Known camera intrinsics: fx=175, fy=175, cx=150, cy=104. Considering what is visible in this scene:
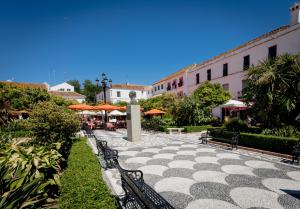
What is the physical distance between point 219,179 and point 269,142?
4.35 m

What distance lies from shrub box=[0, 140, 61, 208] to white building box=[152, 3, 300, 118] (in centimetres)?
1269

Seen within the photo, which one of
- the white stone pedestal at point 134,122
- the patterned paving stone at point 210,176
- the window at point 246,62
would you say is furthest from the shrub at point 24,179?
the window at point 246,62

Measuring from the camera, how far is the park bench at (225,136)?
29.3ft

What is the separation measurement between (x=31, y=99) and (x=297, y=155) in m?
22.8

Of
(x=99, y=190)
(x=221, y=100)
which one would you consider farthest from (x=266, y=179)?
(x=221, y=100)

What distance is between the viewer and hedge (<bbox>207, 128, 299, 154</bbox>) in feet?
23.5

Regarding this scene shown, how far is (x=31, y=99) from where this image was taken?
1941 cm

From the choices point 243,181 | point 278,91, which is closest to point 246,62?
point 278,91

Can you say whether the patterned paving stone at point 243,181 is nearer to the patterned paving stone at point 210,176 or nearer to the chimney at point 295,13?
the patterned paving stone at point 210,176

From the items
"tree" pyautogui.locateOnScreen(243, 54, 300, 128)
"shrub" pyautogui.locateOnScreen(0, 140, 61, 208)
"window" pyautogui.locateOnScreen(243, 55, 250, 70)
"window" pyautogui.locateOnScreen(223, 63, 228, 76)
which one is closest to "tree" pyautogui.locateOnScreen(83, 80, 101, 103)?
"window" pyautogui.locateOnScreen(223, 63, 228, 76)

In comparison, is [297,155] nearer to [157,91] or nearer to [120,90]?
[157,91]

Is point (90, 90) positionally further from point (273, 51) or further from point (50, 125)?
point (50, 125)

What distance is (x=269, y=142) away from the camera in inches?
310

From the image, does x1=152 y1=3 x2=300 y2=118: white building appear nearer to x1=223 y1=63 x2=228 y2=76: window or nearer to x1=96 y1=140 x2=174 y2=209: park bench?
x1=223 y1=63 x2=228 y2=76: window
